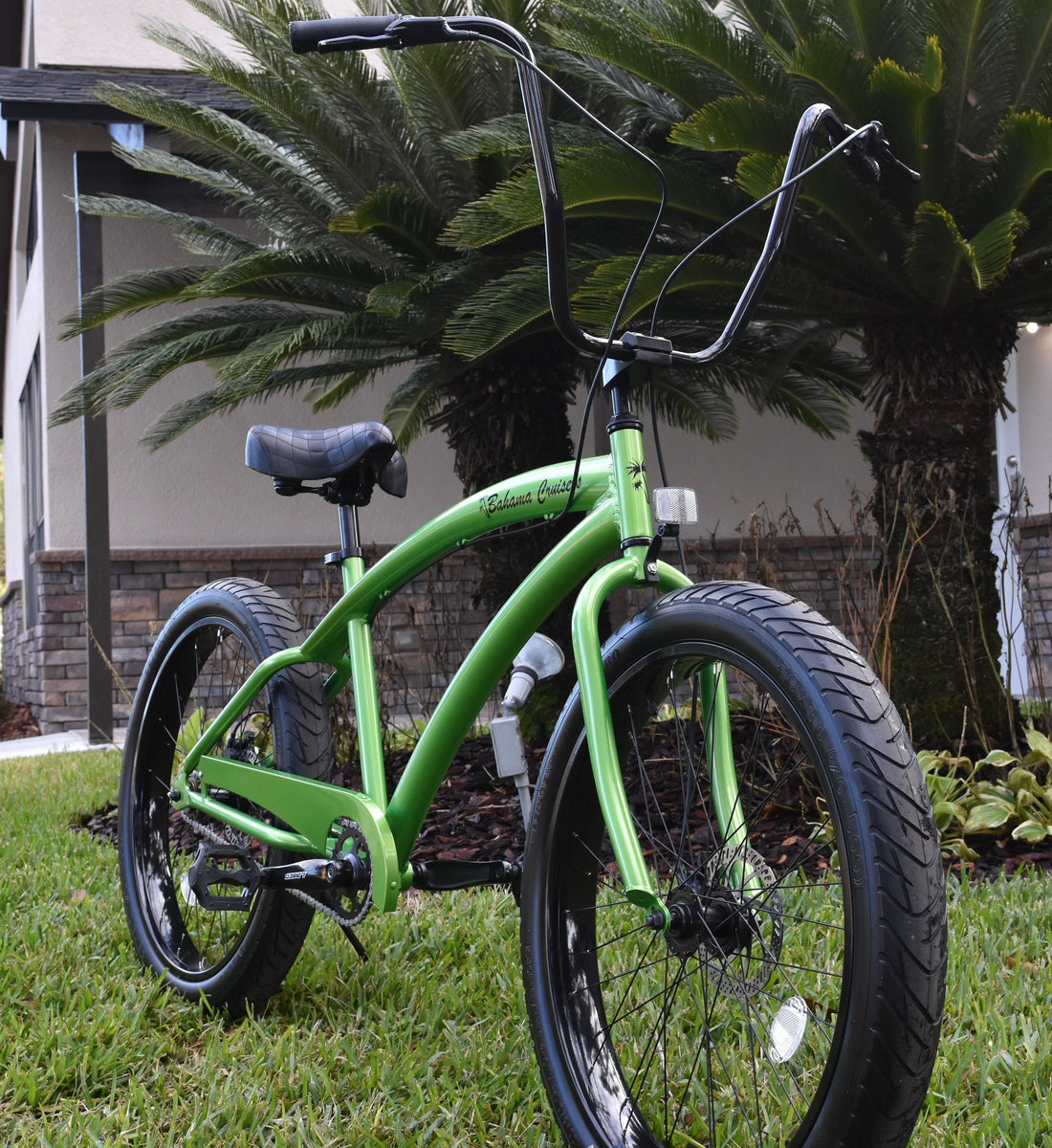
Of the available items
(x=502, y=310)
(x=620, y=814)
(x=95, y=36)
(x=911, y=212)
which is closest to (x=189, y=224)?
(x=502, y=310)

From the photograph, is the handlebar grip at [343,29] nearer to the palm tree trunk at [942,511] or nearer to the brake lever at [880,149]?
the brake lever at [880,149]

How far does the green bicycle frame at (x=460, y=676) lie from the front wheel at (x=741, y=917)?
0.08m

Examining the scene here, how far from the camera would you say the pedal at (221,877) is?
232 cm

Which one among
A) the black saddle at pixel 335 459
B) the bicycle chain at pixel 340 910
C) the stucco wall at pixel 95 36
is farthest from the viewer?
the stucco wall at pixel 95 36

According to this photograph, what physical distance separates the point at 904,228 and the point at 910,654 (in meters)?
1.66

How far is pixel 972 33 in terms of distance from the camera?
13.4 feet

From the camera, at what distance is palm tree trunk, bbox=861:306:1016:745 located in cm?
468

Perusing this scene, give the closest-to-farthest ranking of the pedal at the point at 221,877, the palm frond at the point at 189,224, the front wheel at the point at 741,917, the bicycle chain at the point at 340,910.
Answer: the front wheel at the point at 741,917, the bicycle chain at the point at 340,910, the pedal at the point at 221,877, the palm frond at the point at 189,224

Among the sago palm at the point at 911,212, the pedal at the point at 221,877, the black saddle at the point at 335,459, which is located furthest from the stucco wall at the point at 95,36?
the pedal at the point at 221,877

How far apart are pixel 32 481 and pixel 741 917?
39.6ft

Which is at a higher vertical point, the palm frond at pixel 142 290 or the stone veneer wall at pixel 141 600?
the palm frond at pixel 142 290

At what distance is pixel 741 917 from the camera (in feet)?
5.23

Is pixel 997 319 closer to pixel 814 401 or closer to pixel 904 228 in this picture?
pixel 904 228

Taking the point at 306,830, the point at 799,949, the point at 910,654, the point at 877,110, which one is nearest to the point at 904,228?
the point at 877,110
